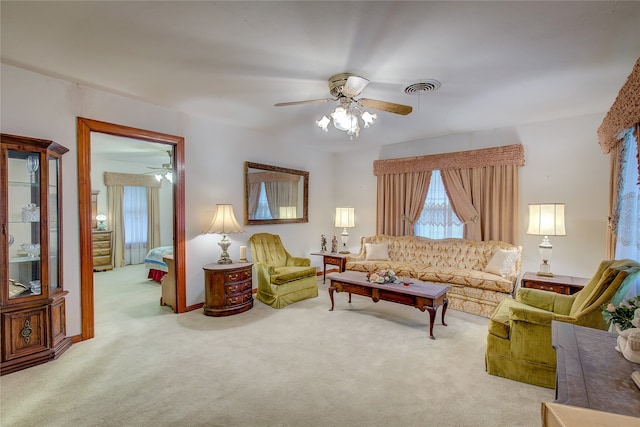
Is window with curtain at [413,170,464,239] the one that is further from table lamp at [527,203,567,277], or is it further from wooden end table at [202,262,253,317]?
wooden end table at [202,262,253,317]

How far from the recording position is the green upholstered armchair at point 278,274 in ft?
13.6

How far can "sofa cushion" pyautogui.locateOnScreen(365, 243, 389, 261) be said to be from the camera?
5090mm

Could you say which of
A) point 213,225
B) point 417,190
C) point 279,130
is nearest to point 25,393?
point 213,225

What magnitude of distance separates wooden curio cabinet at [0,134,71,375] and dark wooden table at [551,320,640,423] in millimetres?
3708

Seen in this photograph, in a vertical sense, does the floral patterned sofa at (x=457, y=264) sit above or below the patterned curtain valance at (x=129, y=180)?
below

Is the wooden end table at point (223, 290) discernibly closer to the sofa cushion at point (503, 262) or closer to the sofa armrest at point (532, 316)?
the sofa armrest at point (532, 316)

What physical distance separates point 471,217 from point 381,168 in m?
1.82

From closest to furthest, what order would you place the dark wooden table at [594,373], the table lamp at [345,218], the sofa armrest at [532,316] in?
the dark wooden table at [594,373] → the sofa armrest at [532,316] → the table lamp at [345,218]

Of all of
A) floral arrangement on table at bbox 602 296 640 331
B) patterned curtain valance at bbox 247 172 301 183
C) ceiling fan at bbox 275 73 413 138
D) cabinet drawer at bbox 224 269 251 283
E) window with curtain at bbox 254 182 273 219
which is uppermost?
ceiling fan at bbox 275 73 413 138

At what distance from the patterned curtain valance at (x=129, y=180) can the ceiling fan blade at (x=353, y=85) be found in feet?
22.1

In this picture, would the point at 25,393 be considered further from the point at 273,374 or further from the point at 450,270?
the point at 450,270

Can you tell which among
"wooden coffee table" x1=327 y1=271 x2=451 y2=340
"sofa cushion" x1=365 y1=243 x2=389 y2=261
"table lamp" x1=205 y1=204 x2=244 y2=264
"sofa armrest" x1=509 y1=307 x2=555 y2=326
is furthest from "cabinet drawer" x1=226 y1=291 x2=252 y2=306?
"sofa armrest" x1=509 y1=307 x2=555 y2=326

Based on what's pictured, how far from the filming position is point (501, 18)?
6.19ft

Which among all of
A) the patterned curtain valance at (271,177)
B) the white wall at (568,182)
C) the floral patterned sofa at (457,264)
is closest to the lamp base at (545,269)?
the floral patterned sofa at (457,264)
